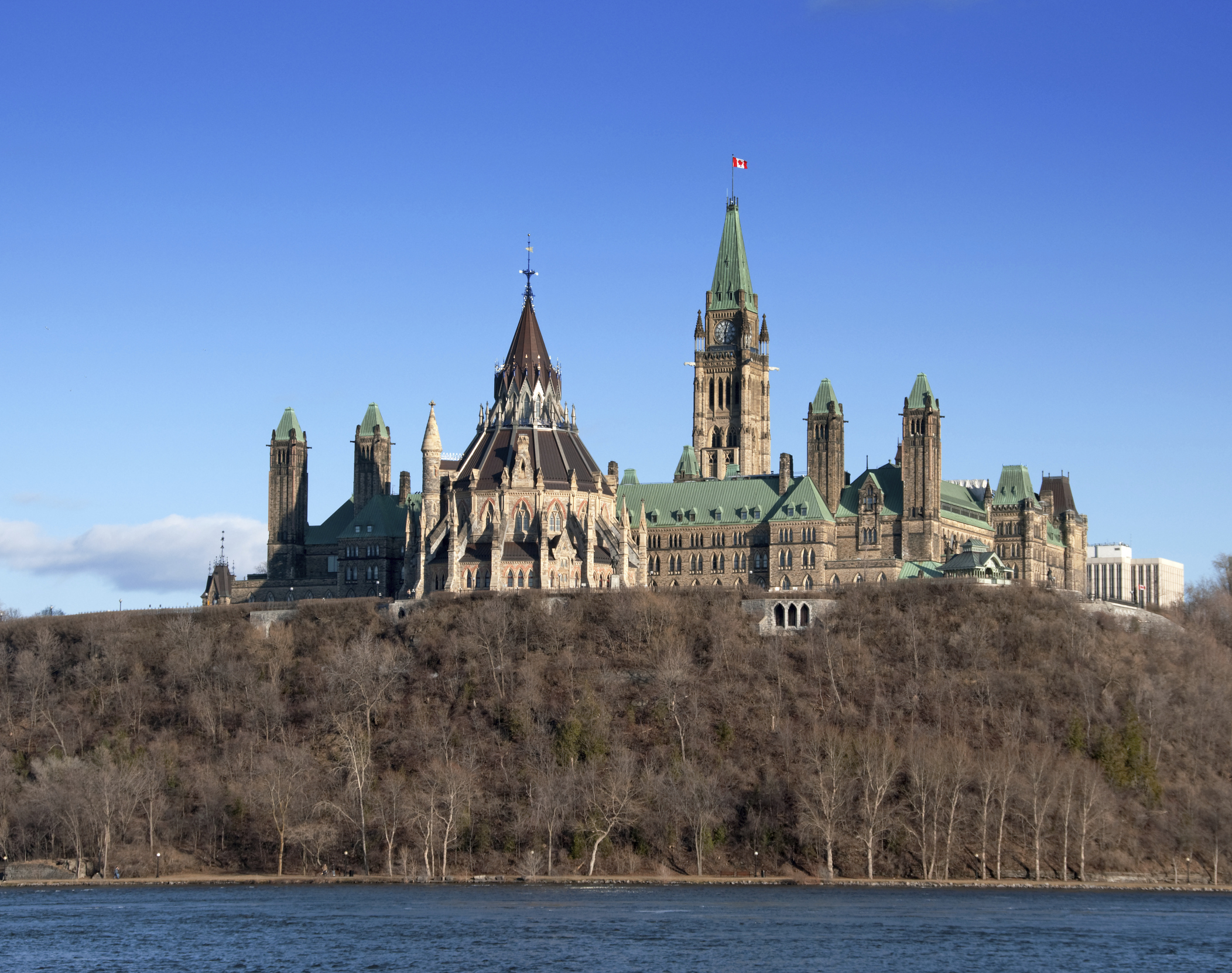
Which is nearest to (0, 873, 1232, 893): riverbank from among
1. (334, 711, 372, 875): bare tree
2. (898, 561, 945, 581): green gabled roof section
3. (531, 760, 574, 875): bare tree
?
(531, 760, 574, 875): bare tree

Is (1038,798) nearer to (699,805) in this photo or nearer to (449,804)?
(699,805)

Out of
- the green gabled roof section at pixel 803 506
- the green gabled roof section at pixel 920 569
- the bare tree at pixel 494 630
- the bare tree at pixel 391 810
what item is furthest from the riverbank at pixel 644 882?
the green gabled roof section at pixel 803 506

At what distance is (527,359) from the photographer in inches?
7717

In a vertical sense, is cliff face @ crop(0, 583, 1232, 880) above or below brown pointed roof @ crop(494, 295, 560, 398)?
below

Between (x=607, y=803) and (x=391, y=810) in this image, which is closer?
(x=607, y=803)

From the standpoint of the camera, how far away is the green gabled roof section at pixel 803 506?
196 m

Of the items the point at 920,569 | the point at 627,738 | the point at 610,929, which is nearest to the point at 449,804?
the point at 627,738

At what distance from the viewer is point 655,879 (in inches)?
5453

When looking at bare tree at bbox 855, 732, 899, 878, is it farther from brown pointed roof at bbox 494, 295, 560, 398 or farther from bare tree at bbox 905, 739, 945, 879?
brown pointed roof at bbox 494, 295, 560, 398

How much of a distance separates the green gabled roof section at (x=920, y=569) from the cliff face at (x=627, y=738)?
11151 mm

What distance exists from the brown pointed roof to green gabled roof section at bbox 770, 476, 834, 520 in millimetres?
23711

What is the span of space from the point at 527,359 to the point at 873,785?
229ft

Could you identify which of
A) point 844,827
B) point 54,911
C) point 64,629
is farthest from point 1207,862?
point 64,629

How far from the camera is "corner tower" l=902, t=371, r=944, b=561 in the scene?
193250 millimetres
